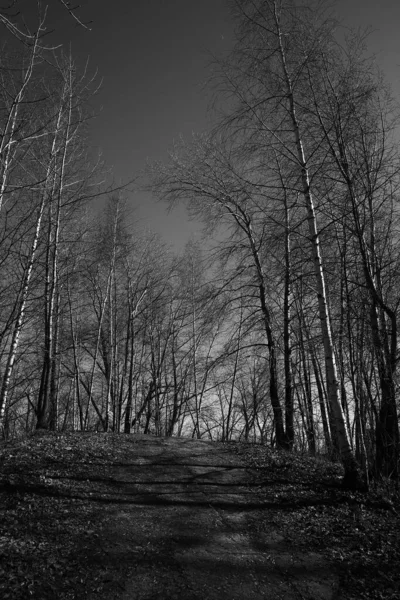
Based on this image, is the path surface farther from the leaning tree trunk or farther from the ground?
the leaning tree trunk

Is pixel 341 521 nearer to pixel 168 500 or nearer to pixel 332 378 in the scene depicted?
pixel 332 378

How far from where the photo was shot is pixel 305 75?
6.50m

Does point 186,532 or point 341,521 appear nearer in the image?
point 186,532

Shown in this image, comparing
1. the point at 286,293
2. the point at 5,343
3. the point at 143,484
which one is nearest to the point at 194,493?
the point at 143,484

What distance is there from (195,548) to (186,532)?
0.33 meters

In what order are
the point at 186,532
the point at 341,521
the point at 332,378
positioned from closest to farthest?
the point at 186,532
the point at 341,521
the point at 332,378

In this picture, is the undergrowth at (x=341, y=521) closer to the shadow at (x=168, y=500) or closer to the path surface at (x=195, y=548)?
the shadow at (x=168, y=500)

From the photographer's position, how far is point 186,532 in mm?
4070

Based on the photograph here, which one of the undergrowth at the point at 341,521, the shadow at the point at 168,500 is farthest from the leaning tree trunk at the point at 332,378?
the shadow at the point at 168,500

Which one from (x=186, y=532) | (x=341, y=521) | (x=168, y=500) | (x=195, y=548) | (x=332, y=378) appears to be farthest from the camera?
(x=332, y=378)

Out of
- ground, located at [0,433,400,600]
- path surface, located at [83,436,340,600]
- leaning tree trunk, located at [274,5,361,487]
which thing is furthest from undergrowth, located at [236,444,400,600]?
leaning tree trunk, located at [274,5,361,487]

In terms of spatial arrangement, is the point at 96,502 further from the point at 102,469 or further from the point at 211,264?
the point at 211,264

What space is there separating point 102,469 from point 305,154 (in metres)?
7.15

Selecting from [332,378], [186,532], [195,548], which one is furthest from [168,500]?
[332,378]
